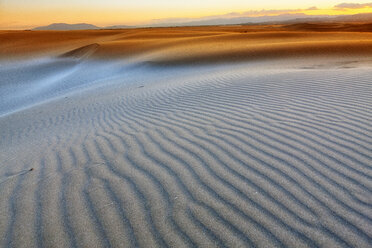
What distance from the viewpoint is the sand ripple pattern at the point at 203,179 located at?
202 cm

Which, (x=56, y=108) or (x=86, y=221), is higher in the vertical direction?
(x=86, y=221)

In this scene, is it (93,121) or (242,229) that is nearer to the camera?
(242,229)

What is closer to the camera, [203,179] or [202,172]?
[203,179]

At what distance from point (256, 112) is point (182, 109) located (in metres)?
1.40

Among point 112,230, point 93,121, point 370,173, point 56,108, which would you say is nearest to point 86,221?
point 112,230

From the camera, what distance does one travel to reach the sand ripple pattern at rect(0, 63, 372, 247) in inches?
79.6

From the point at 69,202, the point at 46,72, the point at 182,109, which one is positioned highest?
the point at 69,202

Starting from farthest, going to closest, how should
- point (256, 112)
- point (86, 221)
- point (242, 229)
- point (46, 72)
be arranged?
1. point (46, 72)
2. point (256, 112)
3. point (86, 221)
4. point (242, 229)

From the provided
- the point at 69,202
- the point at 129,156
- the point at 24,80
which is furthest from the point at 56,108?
the point at 24,80

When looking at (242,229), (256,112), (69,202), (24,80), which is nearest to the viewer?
(242,229)

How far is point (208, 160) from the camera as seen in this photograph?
295 centimetres

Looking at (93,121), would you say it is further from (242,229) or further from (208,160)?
(242,229)

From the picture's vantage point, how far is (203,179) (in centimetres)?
261

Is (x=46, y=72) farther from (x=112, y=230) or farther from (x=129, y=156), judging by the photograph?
(x=112, y=230)
